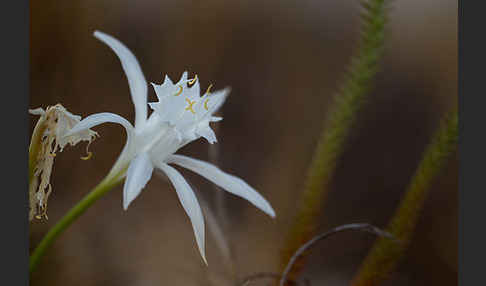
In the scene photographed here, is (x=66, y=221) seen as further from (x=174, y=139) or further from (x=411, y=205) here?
(x=411, y=205)

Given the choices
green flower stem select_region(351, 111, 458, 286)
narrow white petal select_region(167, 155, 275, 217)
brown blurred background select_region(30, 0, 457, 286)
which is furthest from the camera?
brown blurred background select_region(30, 0, 457, 286)

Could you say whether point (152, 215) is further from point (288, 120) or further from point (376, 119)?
point (376, 119)

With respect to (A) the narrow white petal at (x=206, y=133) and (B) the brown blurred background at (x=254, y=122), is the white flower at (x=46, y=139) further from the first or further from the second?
(B) the brown blurred background at (x=254, y=122)

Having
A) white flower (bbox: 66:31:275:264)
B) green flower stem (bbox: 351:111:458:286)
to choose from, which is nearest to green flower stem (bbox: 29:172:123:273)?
white flower (bbox: 66:31:275:264)

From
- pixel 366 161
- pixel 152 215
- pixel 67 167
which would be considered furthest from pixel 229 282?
pixel 366 161

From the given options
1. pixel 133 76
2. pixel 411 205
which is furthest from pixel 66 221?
pixel 411 205

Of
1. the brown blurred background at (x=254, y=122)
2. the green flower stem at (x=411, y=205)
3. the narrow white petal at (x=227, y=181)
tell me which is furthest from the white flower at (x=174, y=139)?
the brown blurred background at (x=254, y=122)

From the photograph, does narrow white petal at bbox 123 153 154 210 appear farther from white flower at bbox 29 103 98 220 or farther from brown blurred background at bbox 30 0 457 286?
brown blurred background at bbox 30 0 457 286
